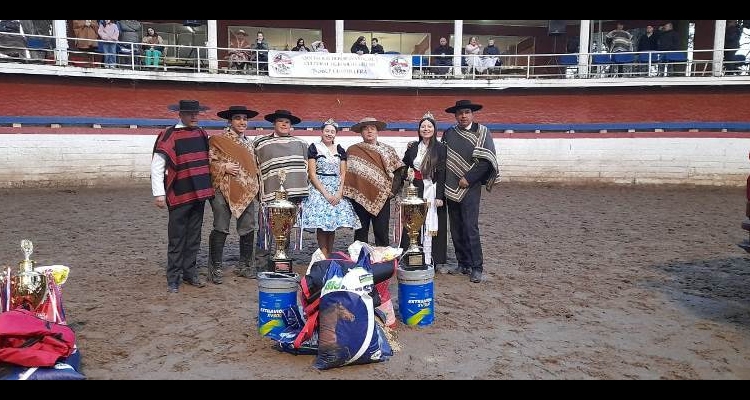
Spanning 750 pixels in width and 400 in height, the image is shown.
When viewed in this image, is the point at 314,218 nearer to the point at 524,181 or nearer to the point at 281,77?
the point at 281,77

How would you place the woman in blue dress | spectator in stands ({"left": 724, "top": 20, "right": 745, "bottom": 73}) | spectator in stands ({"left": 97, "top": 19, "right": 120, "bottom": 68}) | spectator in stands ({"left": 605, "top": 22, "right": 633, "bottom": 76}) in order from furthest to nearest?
spectator in stands ({"left": 605, "top": 22, "right": 633, "bottom": 76}) < spectator in stands ({"left": 724, "top": 20, "right": 745, "bottom": 73}) < spectator in stands ({"left": 97, "top": 19, "right": 120, "bottom": 68}) < the woman in blue dress

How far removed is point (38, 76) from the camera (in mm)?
14047

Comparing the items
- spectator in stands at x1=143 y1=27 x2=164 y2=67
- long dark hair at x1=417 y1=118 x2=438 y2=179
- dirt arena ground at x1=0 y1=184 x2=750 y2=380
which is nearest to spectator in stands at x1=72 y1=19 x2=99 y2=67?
spectator in stands at x1=143 y1=27 x2=164 y2=67

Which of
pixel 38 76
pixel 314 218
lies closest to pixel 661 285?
pixel 314 218

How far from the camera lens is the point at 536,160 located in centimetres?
1666

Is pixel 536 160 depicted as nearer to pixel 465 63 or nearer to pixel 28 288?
pixel 465 63

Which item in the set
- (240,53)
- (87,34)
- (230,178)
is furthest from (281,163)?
(240,53)

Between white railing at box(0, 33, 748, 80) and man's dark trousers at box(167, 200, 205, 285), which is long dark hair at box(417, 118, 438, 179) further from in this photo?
white railing at box(0, 33, 748, 80)

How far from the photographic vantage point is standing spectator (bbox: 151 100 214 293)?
226 inches

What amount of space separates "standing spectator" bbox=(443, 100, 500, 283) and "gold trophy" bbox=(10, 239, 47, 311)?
4.15 metres

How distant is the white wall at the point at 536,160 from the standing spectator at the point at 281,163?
991cm

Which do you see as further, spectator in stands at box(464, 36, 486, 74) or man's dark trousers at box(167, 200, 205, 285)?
spectator in stands at box(464, 36, 486, 74)

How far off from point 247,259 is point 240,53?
1292 cm
